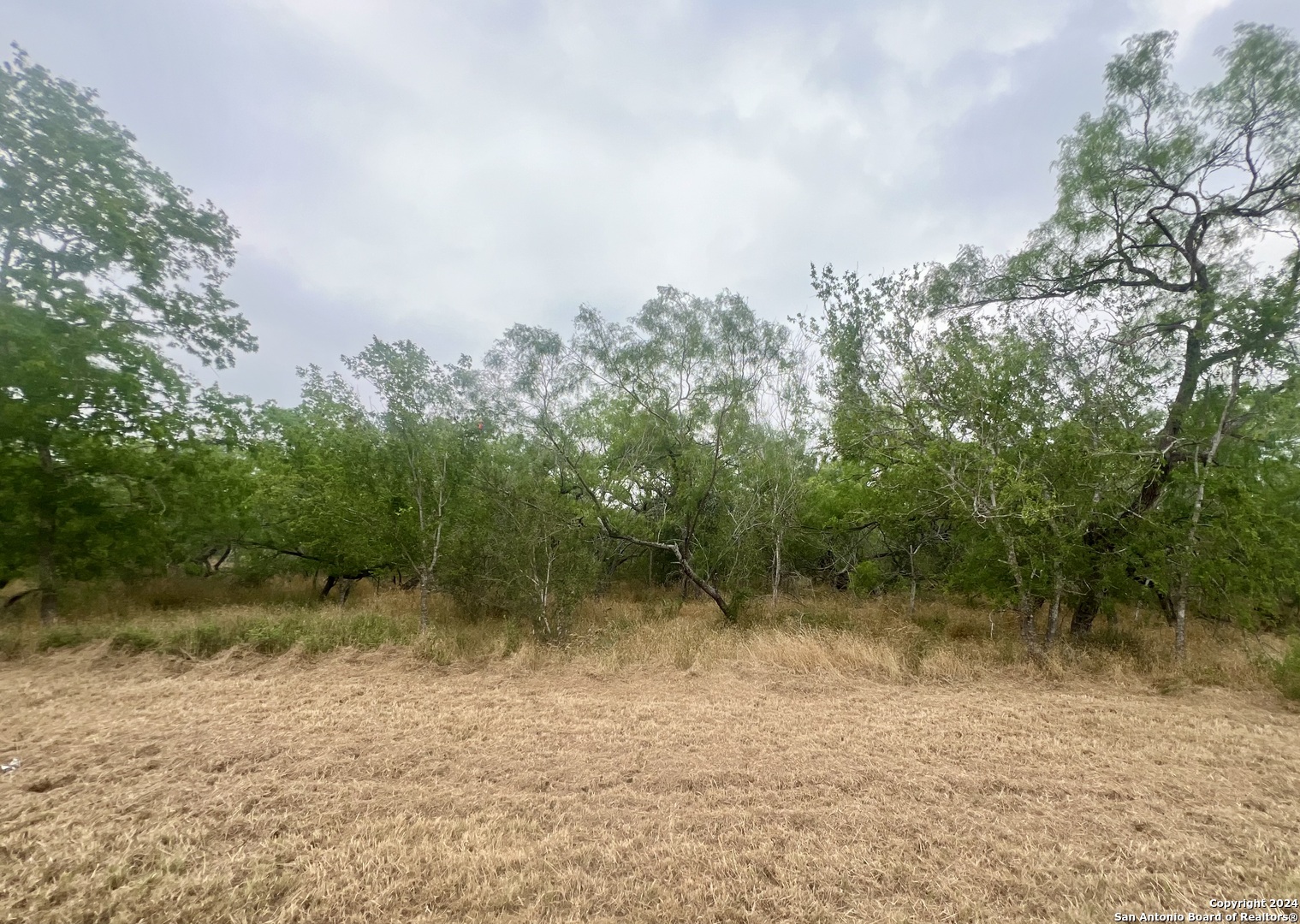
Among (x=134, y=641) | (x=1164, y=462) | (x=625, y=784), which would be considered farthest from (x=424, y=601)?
(x=1164, y=462)

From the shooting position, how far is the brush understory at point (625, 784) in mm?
2631

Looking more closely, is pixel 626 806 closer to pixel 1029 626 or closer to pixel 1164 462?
pixel 1029 626

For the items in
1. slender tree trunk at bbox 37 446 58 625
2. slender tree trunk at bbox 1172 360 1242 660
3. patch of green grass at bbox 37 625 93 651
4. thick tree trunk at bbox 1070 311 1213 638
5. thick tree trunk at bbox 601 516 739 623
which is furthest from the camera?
thick tree trunk at bbox 601 516 739 623

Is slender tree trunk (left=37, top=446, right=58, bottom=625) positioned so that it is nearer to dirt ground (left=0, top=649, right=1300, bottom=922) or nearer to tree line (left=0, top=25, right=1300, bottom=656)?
tree line (left=0, top=25, right=1300, bottom=656)

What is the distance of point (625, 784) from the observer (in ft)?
12.7

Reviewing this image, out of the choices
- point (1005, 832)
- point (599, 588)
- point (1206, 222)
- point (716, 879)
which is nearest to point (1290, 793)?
point (1005, 832)

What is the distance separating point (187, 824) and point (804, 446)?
13.2 meters

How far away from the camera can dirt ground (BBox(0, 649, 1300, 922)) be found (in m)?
2.60

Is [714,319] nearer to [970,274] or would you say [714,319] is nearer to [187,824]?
[970,274]

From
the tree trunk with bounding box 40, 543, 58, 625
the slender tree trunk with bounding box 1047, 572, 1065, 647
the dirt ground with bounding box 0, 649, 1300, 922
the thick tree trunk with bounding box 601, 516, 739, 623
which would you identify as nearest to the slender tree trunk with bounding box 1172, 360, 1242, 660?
the slender tree trunk with bounding box 1047, 572, 1065, 647

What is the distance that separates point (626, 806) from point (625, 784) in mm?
331

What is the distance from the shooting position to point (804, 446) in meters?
13.8

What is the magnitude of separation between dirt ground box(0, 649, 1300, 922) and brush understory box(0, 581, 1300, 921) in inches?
0.8

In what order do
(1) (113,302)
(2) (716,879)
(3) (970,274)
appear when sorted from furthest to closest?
(3) (970,274) → (1) (113,302) → (2) (716,879)
